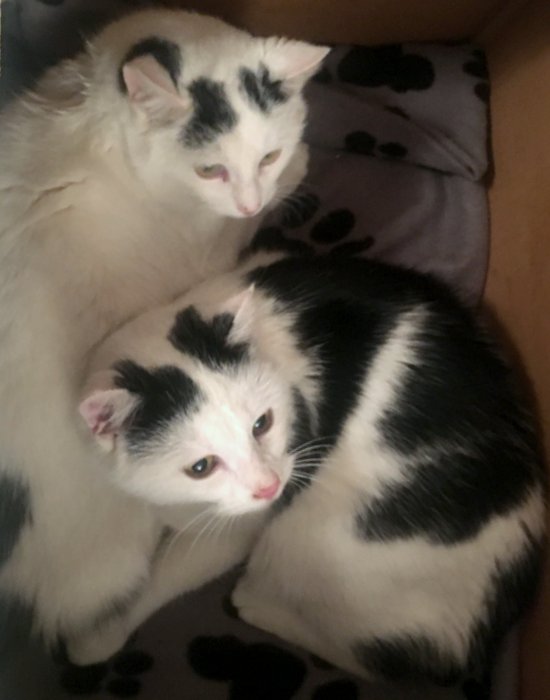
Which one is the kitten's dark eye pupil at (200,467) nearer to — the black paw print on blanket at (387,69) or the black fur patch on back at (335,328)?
the black fur patch on back at (335,328)

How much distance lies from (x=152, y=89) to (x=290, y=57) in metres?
0.25

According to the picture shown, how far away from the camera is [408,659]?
47.9 inches

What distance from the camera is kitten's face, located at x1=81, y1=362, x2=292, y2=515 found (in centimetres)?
103

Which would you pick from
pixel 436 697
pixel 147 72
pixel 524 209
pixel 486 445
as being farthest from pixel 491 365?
pixel 147 72

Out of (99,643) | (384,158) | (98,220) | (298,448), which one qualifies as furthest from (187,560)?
(384,158)

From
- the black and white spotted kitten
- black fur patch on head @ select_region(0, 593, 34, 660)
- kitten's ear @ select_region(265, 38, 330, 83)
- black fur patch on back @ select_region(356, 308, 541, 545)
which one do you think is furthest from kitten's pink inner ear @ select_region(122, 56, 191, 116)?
black fur patch on head @ select_region(0, 593, 34, 660)

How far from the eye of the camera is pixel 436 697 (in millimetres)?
1313

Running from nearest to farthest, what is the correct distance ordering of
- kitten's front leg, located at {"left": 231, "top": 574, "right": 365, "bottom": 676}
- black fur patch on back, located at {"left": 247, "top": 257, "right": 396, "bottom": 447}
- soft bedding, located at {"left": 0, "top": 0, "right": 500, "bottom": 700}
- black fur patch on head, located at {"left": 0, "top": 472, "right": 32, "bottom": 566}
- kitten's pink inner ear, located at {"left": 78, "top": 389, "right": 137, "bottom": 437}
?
kitten's pink inner ear, located at {"left": 78, "top": 389, "right": 137, "bottom": 437} → black fur patch on head, located at {"left": 0, "top": 472, "right": 32, "bottom": 566} → black fur patch on back, located at {"left": 247, "top": 257, "right": 396, "bottom": 447} → kitten's front leg, located at {"left": 231, "top": 574, "right": 365, "bottom": 676} → soft bedding, located at {"left": 0, "top": 0, "right": 500, "bottom": 700}

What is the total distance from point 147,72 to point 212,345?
40cm

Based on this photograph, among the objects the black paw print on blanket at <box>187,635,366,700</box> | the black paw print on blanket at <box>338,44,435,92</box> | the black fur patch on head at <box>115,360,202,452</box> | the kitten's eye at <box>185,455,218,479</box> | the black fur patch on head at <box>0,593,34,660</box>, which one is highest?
the black fur patch on head at <box>115,360,202,452</box>

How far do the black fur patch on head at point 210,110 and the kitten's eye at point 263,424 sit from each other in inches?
17.4

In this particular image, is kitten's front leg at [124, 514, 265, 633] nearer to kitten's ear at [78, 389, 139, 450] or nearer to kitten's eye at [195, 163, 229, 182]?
kitten's ear at [78, 389, 139, 450]

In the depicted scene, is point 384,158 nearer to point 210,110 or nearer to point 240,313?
point 210,110

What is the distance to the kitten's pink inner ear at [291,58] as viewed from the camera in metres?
1.23
